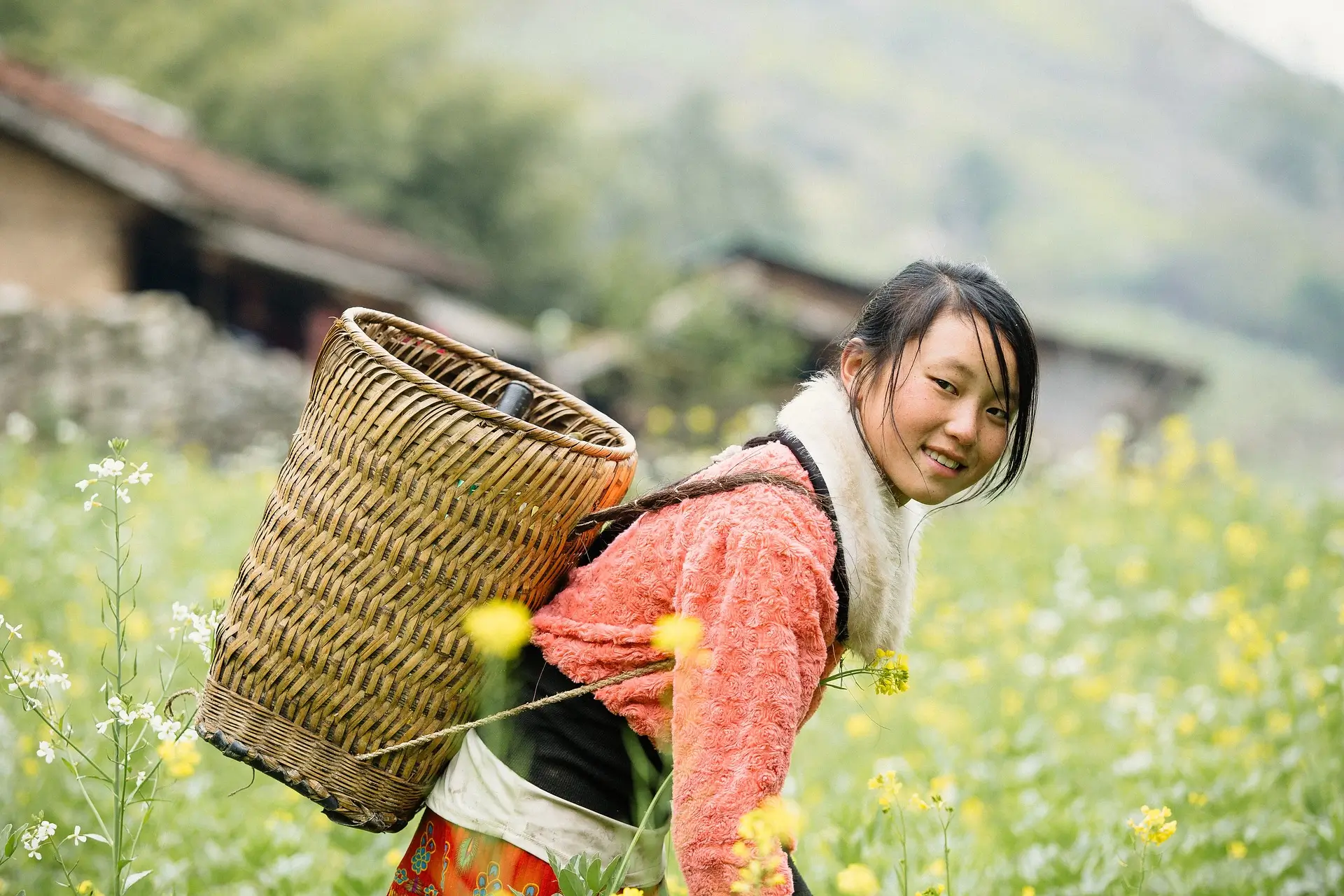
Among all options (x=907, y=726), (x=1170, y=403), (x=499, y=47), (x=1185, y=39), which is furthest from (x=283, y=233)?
(x=1185, y=39)

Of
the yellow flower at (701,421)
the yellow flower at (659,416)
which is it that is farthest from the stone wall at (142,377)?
the yellow flower at (701,421)

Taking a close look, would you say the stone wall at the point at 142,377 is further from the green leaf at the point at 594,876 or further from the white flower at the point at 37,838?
the green leaf at the point at 594,876

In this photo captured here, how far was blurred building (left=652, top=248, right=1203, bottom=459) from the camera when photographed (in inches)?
547

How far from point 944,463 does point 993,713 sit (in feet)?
9.09

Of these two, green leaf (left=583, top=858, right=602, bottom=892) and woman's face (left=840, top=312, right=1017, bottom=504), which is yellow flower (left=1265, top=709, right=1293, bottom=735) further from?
green leaf (left=583, top=858, right=602, bottom=892)

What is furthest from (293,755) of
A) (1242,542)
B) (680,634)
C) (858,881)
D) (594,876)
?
(1242,542)

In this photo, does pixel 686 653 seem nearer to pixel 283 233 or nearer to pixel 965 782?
pixel 965 782

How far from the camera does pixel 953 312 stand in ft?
5.03

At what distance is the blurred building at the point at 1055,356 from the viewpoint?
45.6 feet

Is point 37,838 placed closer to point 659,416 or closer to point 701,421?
point 701,421

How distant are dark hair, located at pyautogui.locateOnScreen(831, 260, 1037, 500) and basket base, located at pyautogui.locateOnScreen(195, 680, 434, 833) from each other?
0.82m

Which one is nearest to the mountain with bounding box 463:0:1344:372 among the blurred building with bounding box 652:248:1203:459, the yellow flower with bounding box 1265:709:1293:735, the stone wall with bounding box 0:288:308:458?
the blurred building with bounding box 652:248:1203:459

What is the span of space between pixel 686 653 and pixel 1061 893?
1.51 meters

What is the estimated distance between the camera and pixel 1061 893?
7.98 feet
